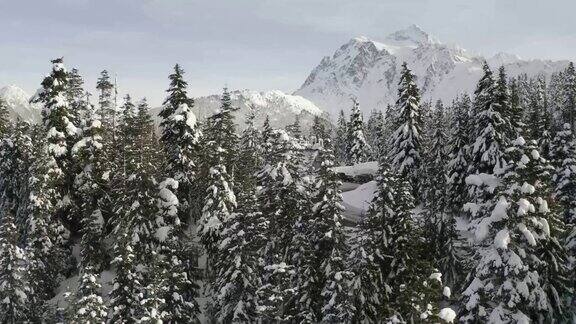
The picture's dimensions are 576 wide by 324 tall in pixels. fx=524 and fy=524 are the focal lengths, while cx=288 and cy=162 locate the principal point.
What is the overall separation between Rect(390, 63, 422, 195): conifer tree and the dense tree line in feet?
0.55

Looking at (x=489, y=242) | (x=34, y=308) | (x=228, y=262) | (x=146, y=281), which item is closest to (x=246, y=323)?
(x=228, y=262)

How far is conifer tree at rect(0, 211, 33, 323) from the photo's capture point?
130ft

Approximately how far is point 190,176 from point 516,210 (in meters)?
24.6

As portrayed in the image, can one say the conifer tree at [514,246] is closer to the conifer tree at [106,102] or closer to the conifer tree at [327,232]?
the conifer tree at [327,232]

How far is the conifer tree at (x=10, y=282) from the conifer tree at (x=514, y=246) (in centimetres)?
3265

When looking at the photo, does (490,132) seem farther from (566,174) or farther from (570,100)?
(570,100)

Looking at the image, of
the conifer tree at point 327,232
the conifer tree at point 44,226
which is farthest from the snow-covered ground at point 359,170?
the conifer tree at point 44,226

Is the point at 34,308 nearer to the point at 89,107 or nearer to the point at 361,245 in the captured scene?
the point at 89,107

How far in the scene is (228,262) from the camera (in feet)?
115

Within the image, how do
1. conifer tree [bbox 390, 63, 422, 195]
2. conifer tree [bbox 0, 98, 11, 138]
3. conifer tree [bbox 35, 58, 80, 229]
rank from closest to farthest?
1. conifer tree [bbox 35, 58, 80, 229]
2. conifer tree [bbox 390, 63, 422, 195]
3. conifer tree [bbox 0, 98, 11, 138]

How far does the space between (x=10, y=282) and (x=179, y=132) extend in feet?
56.1

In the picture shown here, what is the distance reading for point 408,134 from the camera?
5181 centimetres

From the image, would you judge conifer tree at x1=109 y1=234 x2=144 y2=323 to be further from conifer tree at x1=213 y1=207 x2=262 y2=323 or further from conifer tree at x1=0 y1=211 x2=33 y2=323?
conifer tree at x1=0 y1=211 x2=33 y2=323

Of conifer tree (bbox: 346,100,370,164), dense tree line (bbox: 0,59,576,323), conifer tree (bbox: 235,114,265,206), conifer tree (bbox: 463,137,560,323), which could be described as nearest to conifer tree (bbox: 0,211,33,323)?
dense tree line (bbox: 0,59,576,323)
